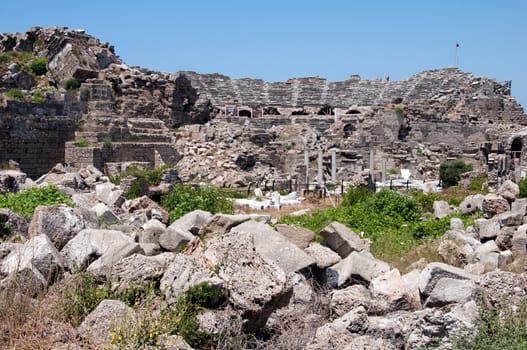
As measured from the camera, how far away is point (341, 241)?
26.9ft

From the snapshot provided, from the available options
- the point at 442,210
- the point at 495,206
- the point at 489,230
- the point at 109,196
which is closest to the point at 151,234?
the point at 109,196

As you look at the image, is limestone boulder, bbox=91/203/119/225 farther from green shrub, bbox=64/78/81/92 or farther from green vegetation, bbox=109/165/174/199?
green shrub, bbox=64/78/81/92

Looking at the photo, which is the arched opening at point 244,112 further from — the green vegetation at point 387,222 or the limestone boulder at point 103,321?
the limestone boulder at point 103,321

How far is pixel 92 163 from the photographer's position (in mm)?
20156

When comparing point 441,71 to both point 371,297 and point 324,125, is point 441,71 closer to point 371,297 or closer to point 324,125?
point 324,125

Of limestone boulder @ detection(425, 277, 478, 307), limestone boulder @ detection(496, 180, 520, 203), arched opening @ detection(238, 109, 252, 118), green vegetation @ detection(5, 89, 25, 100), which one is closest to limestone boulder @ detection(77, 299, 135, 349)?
limestone boulder @ detection(425, 277, 478, 307)

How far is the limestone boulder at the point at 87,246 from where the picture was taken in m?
6.28

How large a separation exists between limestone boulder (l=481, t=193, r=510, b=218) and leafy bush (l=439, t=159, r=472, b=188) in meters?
12.7

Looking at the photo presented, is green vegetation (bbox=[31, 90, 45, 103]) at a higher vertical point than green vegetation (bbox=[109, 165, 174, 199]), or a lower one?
higher

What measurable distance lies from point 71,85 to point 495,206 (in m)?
17.0

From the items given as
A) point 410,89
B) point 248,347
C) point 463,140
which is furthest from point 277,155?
point 248,347

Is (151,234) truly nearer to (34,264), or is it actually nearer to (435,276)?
(34,264)

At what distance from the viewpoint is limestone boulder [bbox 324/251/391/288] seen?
6.81m

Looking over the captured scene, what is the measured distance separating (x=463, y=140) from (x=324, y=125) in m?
7.68
